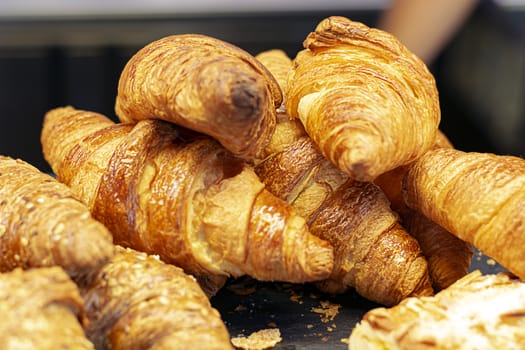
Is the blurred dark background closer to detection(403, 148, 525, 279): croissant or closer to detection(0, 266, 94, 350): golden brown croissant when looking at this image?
detection(403, 148, 525, 279): croissant

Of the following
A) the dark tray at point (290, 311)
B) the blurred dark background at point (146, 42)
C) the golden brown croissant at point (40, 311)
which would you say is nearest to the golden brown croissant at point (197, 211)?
the dark tray at point (290, 311)

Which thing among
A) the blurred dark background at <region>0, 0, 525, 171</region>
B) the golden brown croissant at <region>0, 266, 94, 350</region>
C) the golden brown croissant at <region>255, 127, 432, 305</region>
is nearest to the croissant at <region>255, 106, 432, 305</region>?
the golden brown croissant at <region>255, 127, 432, 305</region>

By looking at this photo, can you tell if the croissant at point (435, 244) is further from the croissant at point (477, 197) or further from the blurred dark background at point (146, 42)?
the blurred dark background at point (146, 42)

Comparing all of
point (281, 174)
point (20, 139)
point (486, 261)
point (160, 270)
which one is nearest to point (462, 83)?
point (20, 139)

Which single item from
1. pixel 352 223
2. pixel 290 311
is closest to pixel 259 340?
pixel 290 311

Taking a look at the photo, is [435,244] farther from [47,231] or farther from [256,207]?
[47,231]

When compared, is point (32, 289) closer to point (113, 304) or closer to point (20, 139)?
point (113, 304)
